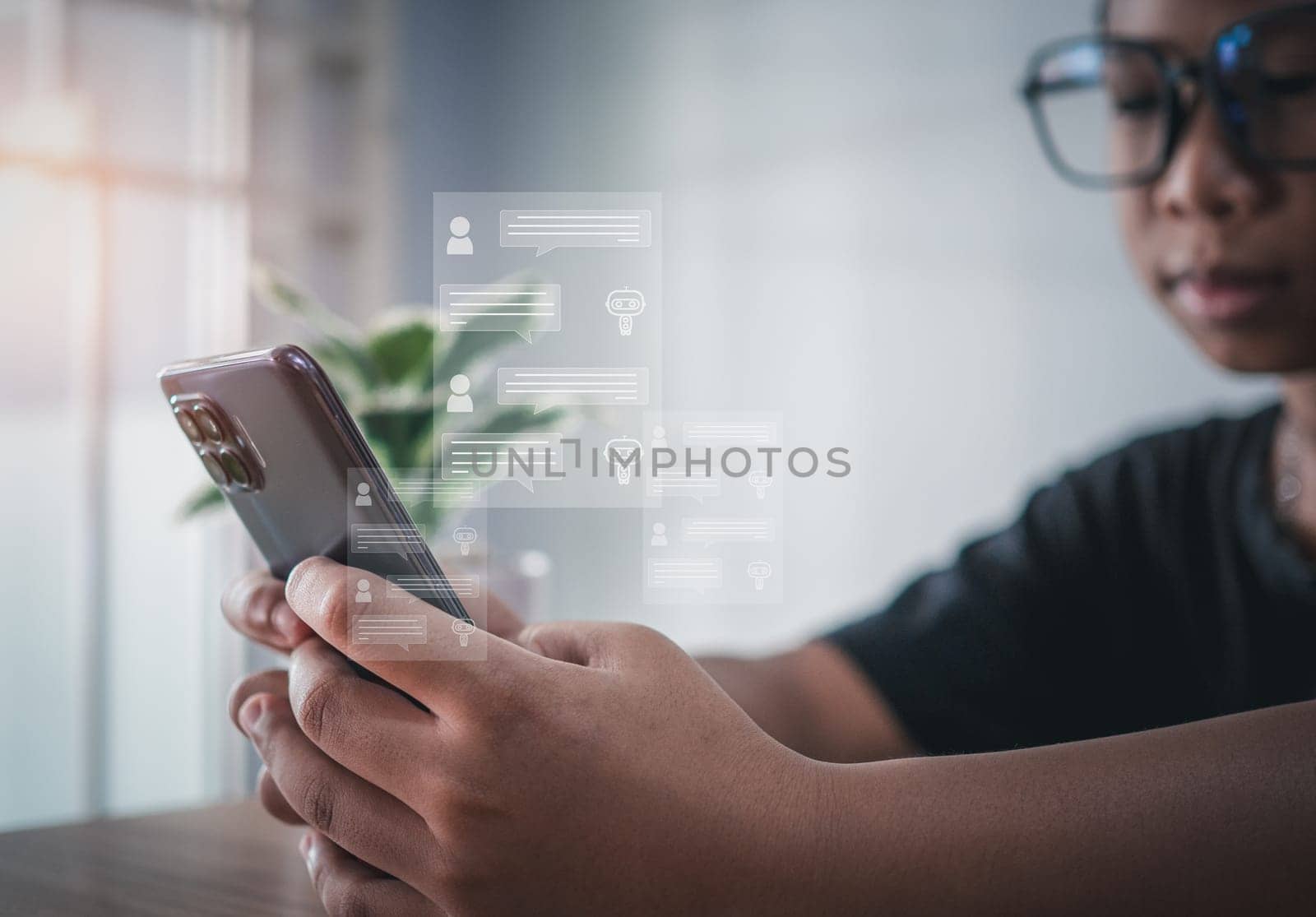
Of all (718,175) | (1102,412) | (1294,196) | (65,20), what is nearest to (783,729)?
(1294,196)

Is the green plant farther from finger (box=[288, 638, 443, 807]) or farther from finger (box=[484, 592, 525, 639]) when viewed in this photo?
finger (box=[288, 638, 443, 807])

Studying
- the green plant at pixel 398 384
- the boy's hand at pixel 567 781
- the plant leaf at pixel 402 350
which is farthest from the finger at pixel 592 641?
the plant leaf at pixel 402 350

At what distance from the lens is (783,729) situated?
61 centimetres

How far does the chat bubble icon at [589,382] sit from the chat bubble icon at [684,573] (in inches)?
2.3

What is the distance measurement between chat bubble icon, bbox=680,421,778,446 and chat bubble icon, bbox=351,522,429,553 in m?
0.11

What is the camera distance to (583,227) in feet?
1.29

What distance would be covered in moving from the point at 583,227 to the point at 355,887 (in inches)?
9.4

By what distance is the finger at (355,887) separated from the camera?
31cm

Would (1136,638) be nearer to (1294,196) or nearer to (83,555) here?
(1294,196)

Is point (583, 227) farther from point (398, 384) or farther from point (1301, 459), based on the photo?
point (398, 384)

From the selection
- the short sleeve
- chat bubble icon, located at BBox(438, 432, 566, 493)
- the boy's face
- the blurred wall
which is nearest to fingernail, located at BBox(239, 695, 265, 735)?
chat bubble icon, located at BBox(438, 432, 566, 493)

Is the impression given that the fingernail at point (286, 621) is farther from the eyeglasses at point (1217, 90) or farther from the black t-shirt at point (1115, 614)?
the eyeglasses at point (1217, 90)

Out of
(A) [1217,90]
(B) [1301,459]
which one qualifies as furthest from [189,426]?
(B) [1301,459]

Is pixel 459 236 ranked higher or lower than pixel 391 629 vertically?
higher
